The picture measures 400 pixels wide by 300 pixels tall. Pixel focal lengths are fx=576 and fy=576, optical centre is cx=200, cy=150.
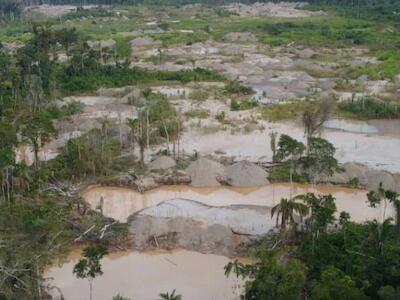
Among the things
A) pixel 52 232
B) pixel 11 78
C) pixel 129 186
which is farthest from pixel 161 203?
pixel 11 78

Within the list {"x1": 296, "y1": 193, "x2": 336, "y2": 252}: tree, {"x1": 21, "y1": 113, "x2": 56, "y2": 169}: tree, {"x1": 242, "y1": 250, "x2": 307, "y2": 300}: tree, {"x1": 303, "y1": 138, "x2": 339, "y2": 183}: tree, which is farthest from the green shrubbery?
{"x1": 242, "y1": 250, "x2": 307, "y2": 300}: tree

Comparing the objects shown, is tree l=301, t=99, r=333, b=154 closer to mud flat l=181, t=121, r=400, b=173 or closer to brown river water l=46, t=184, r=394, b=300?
mud flat l=181, t=121, r=400, b=173

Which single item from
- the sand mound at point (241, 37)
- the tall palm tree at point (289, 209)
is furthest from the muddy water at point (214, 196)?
the sand mound at point (241, 37)

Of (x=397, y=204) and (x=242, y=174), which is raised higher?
(x=397, y=204)

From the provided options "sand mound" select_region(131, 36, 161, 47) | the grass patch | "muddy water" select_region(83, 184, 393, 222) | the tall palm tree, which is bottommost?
"muddy water" select_region(83, 184, 393, 222)

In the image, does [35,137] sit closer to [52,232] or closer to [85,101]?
[52,232]

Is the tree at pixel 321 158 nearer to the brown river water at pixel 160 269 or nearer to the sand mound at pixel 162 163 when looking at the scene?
the brown river water at pixel 160 269

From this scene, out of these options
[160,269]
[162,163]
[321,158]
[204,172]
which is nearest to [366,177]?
[321,158]
